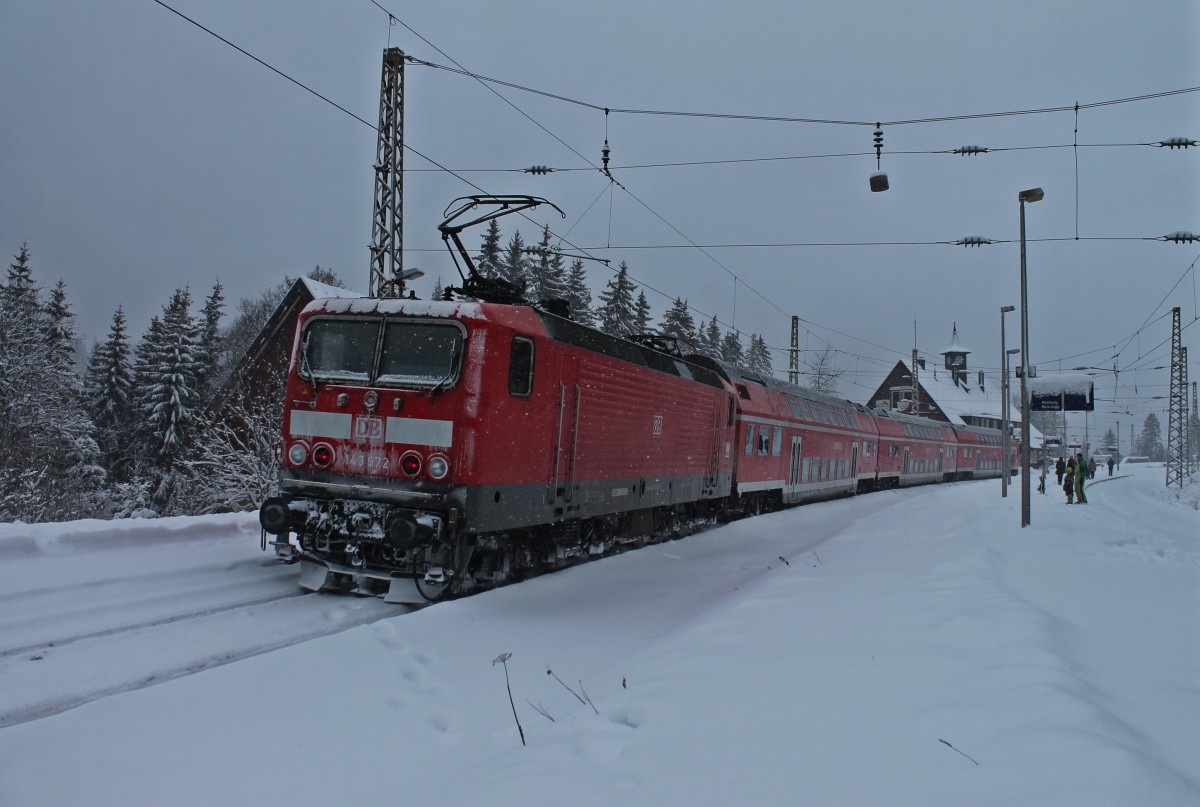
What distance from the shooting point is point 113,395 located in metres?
36.0

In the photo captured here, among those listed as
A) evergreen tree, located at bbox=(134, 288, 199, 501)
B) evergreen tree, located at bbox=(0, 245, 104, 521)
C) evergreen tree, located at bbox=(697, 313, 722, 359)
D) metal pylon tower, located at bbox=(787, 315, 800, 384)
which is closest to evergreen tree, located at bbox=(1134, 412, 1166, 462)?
evergreen tree, located at bbox=(697, 313, 722, 359)

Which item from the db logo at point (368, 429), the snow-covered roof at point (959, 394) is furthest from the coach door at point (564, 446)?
the snow-covered roof at point (959, 394)

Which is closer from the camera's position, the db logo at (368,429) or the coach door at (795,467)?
the db logo at (368,429)

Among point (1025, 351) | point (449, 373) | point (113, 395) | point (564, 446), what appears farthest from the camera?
point (113, 395)

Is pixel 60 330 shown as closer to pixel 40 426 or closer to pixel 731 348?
pixel 40 426

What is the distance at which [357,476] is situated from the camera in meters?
7.49

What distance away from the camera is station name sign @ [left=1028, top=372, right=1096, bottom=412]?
2142 centimetres

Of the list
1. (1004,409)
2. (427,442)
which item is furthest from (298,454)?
(1004,409)

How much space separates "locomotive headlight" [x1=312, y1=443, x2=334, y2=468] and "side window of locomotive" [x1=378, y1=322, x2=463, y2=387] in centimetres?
88

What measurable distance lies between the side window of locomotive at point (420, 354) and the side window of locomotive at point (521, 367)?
23.2 inches

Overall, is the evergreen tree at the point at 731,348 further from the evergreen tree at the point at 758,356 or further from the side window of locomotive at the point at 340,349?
the side window of locomotive at the point at 340,349

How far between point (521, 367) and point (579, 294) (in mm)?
34269

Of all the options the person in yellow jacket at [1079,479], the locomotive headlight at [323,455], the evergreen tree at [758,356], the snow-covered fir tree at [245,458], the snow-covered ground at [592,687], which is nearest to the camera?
the snow-covered ground at [592,687]

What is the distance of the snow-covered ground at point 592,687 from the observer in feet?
10.8
